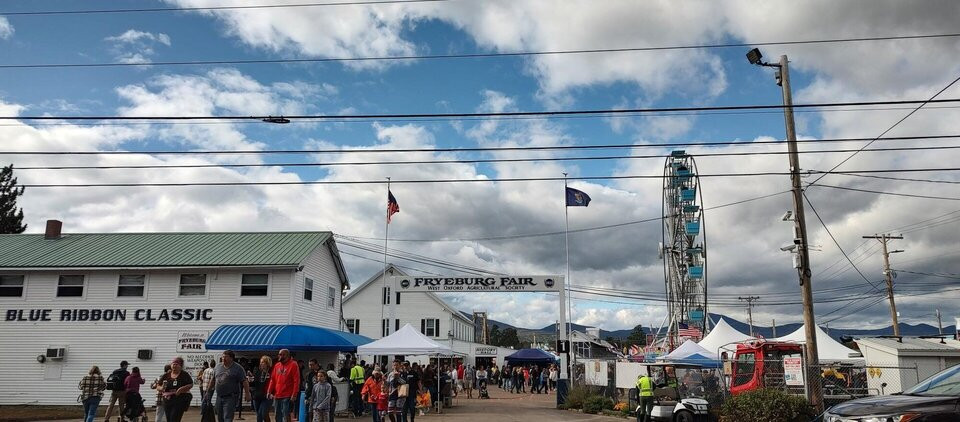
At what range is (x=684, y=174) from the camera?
45281mm

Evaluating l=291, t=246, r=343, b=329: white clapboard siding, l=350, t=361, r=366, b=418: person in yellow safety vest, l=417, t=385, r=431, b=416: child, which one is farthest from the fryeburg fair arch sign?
l=350, t=361, r=366, b=418: person in yellow safety vest

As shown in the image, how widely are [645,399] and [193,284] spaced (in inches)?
693

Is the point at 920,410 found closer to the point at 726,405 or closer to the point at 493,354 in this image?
the point at 726,405

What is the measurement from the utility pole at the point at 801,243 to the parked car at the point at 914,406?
837 centimetres

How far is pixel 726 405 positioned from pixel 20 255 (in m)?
27.1

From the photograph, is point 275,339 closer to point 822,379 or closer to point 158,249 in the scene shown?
point 158,249

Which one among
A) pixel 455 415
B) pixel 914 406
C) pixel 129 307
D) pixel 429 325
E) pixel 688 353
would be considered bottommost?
pixel 455 415

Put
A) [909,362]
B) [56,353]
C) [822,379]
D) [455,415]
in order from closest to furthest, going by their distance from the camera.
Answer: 1. [822,379]
2. [909,362]
3. [455,415]
4. [56,353]

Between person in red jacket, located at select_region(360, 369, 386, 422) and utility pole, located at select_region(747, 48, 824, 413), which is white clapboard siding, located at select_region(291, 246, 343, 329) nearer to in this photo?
person in red jacket, located at select_region(360, 369, 386, 422)

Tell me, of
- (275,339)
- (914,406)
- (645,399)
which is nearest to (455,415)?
(275,339)

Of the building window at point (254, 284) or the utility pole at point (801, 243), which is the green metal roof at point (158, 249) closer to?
the building window at point (254, 284)

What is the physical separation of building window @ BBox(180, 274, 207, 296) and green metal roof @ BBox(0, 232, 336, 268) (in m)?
0.65

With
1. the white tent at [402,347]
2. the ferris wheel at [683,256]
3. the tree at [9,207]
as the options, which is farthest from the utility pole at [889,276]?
the tree at [9,207]

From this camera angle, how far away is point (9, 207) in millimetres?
55219
